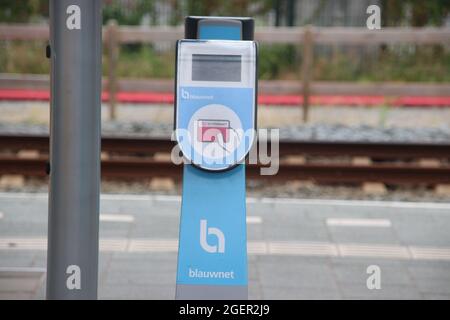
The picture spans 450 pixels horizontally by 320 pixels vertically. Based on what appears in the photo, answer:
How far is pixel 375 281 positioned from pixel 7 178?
463cm

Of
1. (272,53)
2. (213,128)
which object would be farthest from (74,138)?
(272,53)

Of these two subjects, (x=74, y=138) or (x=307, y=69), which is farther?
(x=307, y=69)

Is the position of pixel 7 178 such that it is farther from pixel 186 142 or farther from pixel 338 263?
pixel 186 142

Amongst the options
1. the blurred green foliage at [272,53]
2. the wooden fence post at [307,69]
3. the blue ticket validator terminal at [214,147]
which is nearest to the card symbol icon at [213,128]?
the blue ticket validator terminal at [214,147]

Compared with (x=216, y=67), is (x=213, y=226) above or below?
below

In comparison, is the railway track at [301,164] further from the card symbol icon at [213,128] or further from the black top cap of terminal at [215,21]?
the card symbol icon at [213,128]

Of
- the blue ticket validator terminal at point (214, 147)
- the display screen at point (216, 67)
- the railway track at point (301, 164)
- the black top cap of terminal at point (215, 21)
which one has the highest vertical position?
the black top cap of terminal at point (215, 21)

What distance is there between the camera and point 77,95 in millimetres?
3986

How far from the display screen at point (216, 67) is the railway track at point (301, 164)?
488 cm

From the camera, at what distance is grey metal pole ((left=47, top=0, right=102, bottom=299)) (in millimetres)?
3969

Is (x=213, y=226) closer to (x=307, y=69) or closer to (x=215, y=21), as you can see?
(x=215, y=21)

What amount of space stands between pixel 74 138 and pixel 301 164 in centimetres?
550

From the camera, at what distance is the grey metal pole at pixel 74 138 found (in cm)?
397

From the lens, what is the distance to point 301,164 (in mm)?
9266
